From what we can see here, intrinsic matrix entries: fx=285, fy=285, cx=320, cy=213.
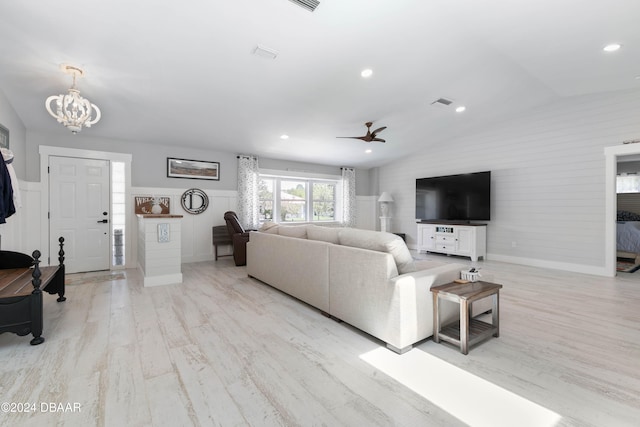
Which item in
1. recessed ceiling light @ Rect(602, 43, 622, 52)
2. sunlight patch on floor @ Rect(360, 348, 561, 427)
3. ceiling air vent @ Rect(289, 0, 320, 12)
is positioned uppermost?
recessed ceiling light @ Rect(602, 43, 622, 52)

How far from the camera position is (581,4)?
8.91 feet

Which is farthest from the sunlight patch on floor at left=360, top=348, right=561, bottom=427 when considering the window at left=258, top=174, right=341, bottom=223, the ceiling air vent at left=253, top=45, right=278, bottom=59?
the window at left=258, top=174, right=341, bottom=223

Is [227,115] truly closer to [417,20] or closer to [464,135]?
[417,20]

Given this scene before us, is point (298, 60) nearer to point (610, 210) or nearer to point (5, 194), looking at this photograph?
point (5, 194)

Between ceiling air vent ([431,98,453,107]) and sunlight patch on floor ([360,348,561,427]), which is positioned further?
ceiling air vent ([431,98,453,107])

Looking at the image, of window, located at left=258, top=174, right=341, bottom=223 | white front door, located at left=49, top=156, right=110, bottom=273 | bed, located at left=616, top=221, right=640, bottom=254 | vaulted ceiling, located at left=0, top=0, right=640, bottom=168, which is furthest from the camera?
window, located at left=258, top=174, right=341, bottom=223

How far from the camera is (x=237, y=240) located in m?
5.52

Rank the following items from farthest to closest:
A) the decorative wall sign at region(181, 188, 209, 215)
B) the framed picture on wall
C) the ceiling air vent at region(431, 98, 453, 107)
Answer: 1. the decorative wall sign at region(181, 188, 209, 215)
2. the ceiling air vent at region(431, 98, 453, 107)
3. the framed picture on wall

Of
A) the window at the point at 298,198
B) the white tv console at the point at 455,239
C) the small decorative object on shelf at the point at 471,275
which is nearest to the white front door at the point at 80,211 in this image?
the window at the point at 298,198

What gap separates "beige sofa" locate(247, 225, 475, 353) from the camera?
2.20 metres

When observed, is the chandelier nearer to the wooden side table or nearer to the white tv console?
the wooden side table

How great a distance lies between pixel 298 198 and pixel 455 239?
3999 mm

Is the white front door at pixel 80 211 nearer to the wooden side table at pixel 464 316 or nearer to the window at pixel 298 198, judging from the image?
the window at pixel 298 198

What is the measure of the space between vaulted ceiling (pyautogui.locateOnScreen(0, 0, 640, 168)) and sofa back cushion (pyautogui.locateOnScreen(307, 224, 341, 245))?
2.02 meters
